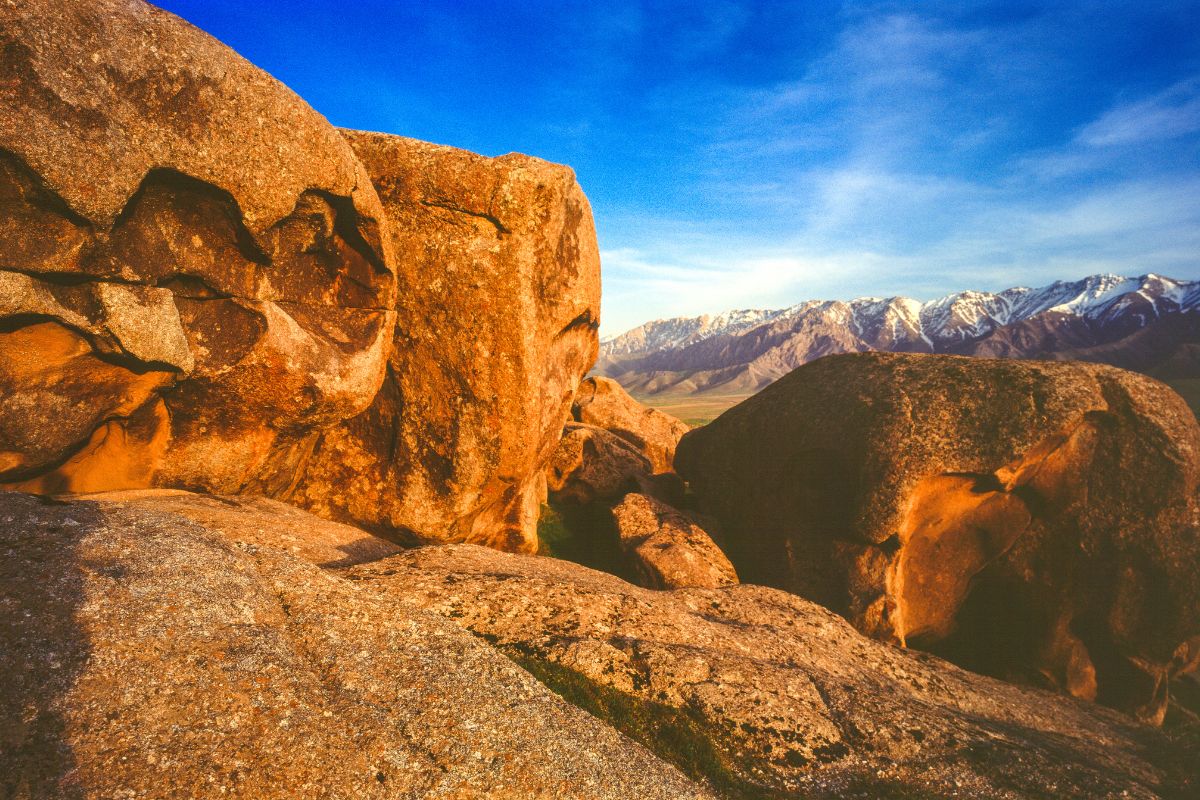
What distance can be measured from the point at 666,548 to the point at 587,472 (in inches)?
321

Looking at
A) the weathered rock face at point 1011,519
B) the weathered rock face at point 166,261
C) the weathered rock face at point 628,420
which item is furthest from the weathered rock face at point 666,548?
the weathered rock face at point 628,420

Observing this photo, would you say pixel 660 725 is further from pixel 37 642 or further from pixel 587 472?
pixel 587 472

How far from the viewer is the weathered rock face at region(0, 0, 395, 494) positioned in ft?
35.4

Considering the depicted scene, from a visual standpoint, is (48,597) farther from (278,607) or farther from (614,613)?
(614,613)

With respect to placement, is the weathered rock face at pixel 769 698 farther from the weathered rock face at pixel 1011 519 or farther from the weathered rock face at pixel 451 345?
the weathered rock face at pixel 1011 519

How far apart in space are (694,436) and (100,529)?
23430mm

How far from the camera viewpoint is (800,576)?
20688mm

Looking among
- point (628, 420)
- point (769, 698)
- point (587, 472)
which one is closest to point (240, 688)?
point (769, 698)

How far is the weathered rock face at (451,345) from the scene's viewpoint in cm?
1742

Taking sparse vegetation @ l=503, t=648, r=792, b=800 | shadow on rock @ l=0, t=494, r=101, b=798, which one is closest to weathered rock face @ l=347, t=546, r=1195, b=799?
sparse vegetation @ l=503, t=648, r=792, b=800

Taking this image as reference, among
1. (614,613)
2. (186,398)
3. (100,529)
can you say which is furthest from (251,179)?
(614,613)

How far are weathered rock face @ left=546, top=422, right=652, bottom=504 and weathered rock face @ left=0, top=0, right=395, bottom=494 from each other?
12.5 metres

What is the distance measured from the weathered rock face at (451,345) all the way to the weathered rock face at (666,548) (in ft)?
18.6

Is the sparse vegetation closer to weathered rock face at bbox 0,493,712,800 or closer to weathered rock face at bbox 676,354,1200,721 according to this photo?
weathered rock face at bbox 0,493,712,800
